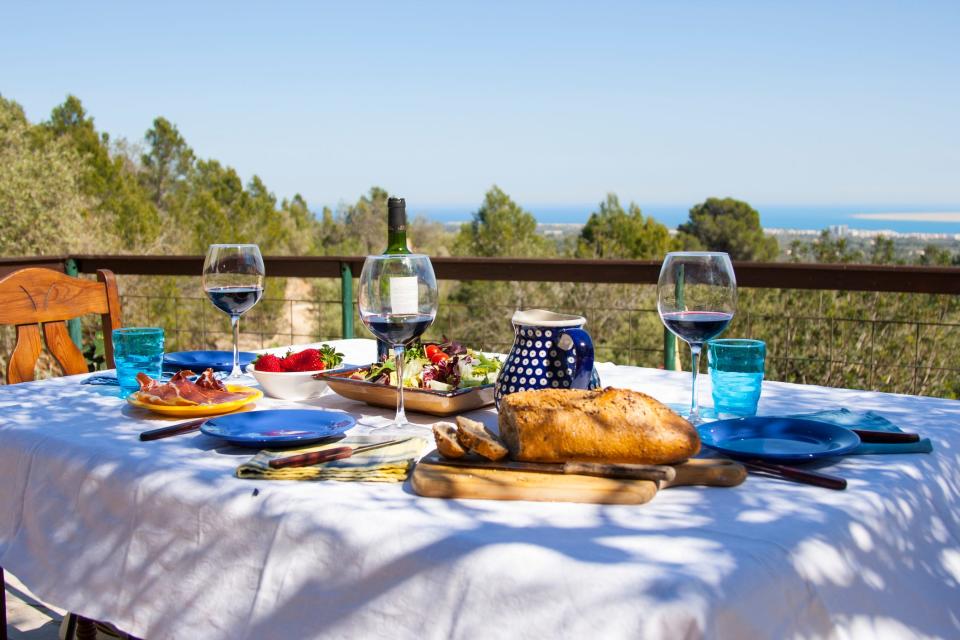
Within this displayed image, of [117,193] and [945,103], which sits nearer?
[117,193]

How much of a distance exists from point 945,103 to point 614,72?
828 inches

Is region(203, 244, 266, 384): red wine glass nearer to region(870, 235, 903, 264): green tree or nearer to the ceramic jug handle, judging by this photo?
the ceramic jug handle

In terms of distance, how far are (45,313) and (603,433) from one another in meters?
1.71

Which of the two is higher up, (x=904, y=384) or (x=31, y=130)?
(x=31, y=130)

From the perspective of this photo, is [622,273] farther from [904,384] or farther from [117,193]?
[117,193]

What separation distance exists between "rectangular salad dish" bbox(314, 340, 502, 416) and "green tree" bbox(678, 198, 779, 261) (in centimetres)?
2789

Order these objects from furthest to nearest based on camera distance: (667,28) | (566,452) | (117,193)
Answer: (667,28) → (117,193) → (566,452)

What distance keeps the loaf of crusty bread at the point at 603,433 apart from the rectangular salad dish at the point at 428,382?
0.37 metres

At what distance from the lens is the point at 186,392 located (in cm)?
142

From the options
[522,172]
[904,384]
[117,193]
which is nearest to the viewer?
[904,384]

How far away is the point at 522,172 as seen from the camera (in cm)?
6644

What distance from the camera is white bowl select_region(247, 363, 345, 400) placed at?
5.00ft

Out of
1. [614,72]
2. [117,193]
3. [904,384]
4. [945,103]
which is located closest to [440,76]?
[614,72]

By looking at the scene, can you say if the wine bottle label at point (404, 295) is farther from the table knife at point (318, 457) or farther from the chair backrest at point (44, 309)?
the chair backrest at point (44, 309)
